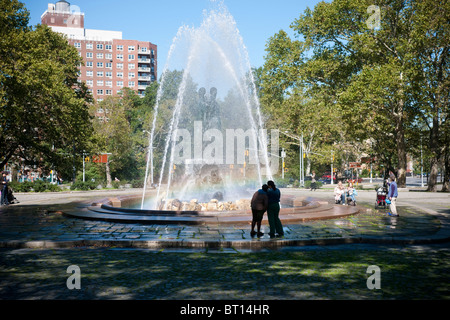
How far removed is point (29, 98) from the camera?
85.9 ft

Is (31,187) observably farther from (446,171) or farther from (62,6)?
(62,6)

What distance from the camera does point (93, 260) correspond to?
29.2 ft

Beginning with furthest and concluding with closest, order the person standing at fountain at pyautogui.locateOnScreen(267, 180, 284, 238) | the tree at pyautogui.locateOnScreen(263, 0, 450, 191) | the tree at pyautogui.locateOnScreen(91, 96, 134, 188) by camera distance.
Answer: the tree at pyautogui.locateOnScreen(91, 96, 134, 188) < the tree at pyautogui.locateOnScreen(263, 0, 450, 191) < the person standing at fountain at pyautogui.locateOnScreen(267, 180, 284, 238)

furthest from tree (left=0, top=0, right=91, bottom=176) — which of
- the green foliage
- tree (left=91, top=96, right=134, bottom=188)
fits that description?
tree (left=91, top=96, right=134, bottom=188)

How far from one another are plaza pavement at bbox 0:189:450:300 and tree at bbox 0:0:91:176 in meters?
13.8

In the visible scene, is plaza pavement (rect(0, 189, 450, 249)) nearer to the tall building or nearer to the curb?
the curb

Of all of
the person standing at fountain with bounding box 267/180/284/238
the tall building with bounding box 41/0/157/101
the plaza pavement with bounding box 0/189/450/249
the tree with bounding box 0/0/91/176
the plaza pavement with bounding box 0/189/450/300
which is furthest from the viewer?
the tall building with bounding box 41/0/157/101

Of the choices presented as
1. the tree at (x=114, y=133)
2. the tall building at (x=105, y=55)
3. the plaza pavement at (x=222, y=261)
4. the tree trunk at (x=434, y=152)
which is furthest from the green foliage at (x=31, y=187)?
the tall building at (x=105, y=55)

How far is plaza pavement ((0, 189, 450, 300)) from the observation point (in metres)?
6.45

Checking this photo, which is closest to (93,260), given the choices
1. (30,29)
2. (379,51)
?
(30,29)

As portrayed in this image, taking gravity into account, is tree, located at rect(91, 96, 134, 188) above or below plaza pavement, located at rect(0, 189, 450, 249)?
above

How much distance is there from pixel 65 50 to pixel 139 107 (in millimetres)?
41586

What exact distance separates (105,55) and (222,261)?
108923mm
